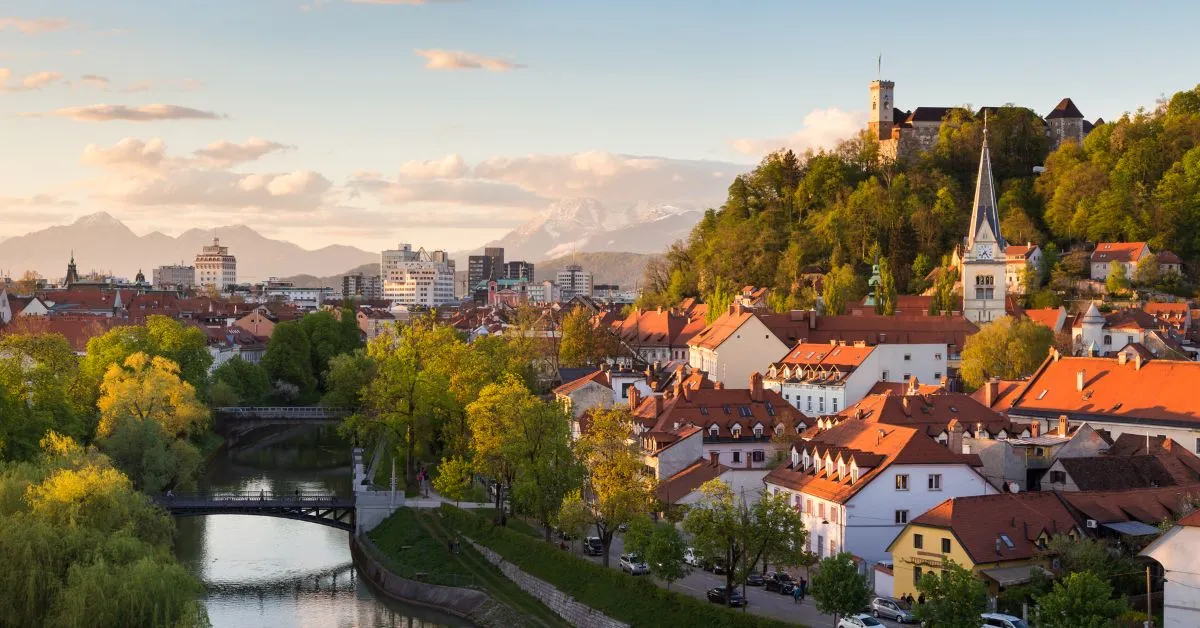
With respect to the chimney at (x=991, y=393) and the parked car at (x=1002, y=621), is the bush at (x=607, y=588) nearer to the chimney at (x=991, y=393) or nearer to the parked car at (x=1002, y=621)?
the parked car at (x=1002, y=621)

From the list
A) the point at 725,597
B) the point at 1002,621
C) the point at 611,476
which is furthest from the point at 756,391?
the point at 1002,621

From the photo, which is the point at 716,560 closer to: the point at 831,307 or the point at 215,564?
the point at 215,564

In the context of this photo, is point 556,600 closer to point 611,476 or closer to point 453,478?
point 611,476

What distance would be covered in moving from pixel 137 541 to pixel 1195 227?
293 feet

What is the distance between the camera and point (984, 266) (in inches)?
3794

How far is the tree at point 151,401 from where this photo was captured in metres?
62.7

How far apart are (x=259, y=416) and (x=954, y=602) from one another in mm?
61134

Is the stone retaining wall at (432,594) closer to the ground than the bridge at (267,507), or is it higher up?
closer to the ground

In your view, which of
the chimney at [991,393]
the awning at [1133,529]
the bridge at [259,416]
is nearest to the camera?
the awning at [1133,529]

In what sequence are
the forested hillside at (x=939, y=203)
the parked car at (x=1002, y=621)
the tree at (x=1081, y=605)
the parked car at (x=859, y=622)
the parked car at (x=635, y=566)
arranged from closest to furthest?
1. the tree at (x=1081, y=605)
2. the parked car at (x=1002, y=621)
3. the parked car at (x=859, y=622)
4. the parked car at (x=635, y=566)
5. the forested hillside at (x=939, y=203)

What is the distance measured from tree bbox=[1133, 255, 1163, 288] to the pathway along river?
193 feet

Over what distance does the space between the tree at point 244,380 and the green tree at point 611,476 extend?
4686cm

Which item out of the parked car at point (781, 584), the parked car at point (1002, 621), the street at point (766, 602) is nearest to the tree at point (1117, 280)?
the street at point (766, 602)

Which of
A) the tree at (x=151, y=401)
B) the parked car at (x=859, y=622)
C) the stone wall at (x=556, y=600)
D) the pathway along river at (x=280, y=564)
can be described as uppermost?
the tree at (x=151, y=401)
